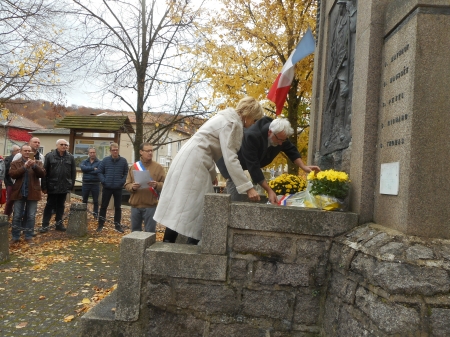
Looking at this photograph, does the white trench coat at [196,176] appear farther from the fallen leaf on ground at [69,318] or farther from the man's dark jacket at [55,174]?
the man's dark jacket at [55,174]

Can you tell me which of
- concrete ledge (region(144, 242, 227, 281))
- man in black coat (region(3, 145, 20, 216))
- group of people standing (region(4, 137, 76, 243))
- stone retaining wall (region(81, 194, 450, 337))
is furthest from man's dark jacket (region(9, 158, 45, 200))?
concrete ledge (region(144, 242, 227, 281))

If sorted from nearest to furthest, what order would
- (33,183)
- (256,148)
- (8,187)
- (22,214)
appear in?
(256,148) → (33,183) → (22,214) → (8,187)

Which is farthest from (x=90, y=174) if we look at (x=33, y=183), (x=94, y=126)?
(x=94, y=126)

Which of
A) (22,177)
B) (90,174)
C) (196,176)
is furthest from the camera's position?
(90,174)

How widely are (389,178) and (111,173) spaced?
23.7 ft

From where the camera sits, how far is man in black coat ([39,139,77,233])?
8312mm

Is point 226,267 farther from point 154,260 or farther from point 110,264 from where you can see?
point 110,264

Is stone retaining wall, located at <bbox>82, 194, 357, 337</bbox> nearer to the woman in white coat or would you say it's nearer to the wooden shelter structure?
the woman in white coat

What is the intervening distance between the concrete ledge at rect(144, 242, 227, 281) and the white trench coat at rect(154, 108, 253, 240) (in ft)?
1.08

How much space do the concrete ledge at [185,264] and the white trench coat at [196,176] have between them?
1.08 ft

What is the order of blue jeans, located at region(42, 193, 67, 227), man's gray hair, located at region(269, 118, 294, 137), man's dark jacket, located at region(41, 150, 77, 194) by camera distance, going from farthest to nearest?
blue jeans, located at region(42, 193, 67, 227)
man's dark jacket, located at region(41, 150, 77, 194)
man's gray hair, located at region(269, 118, 294, 137)

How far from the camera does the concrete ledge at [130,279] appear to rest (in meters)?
3.37

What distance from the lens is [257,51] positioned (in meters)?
12.0

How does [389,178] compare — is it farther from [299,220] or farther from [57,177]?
[57,177]
